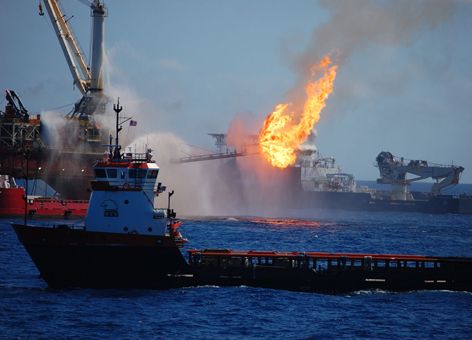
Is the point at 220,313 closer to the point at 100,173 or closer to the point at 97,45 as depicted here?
the point at 100,173

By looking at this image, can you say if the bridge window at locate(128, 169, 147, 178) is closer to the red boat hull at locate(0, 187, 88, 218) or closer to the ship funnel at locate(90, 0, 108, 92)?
the red boat hull at locate(0, 187, 88, 218)

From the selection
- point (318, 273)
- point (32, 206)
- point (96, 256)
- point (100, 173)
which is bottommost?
point (318, 273)

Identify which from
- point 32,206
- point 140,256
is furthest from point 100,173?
point 32,206

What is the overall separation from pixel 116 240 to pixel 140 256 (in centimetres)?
182

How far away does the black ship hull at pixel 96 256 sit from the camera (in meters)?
53.2

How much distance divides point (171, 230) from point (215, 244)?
1447 inches

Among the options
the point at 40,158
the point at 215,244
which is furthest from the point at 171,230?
the point at 40,158

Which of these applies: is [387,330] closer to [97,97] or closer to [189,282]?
[189,282]

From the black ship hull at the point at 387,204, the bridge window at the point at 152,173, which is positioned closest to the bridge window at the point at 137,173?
the bridge window at the point at 152,173

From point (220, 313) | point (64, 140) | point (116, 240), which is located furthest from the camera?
point (64, 140)

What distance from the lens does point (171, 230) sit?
54.8 meters

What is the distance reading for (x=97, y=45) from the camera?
137000 millimetres

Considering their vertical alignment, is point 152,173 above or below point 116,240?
above

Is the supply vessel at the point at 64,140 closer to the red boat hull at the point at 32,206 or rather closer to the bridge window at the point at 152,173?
the red boat hull at the point at 32,206
